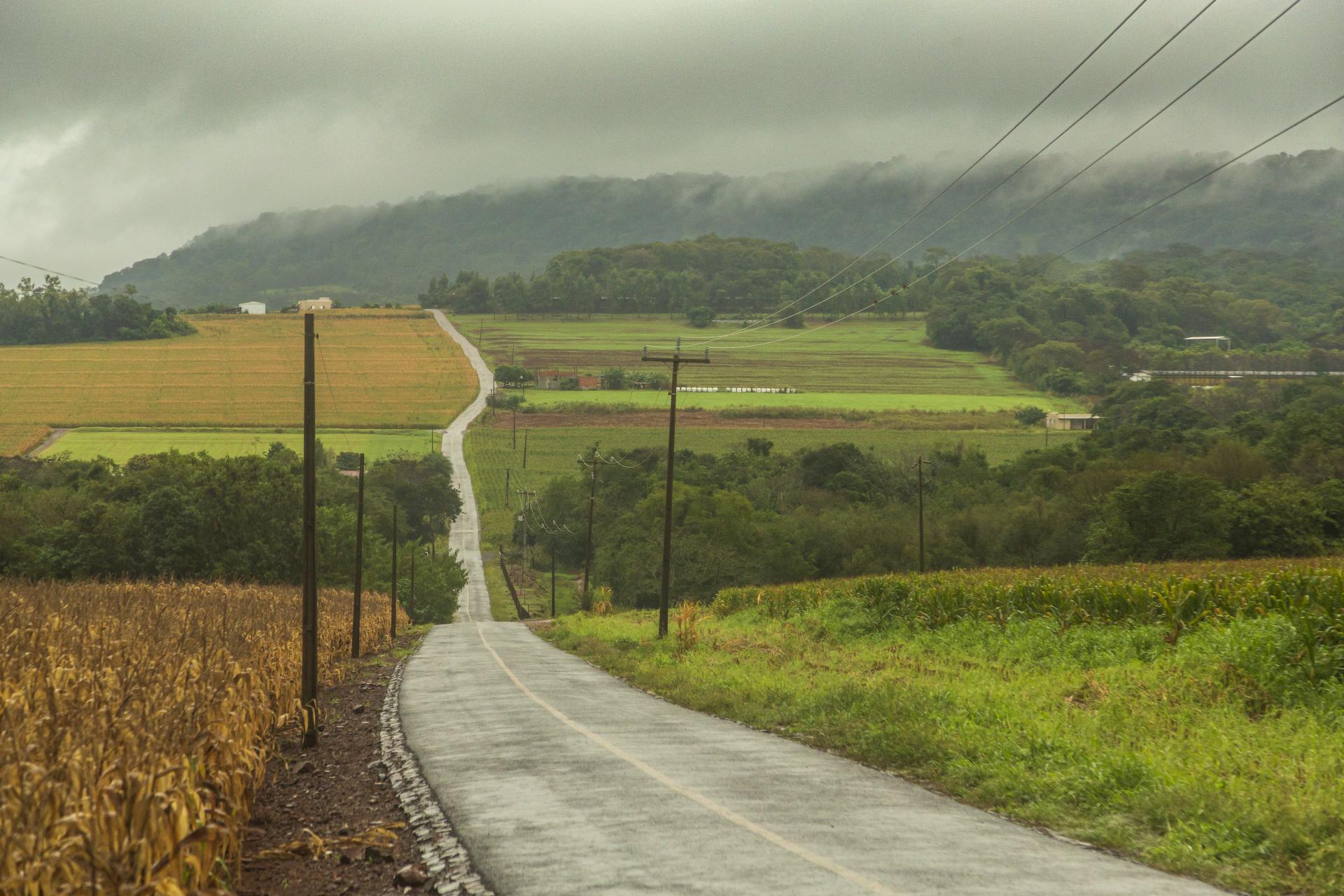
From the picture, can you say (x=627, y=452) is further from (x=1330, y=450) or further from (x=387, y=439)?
(x=1330, y=450)

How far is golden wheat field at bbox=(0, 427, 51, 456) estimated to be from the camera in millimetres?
109688

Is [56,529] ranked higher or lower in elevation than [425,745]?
lower

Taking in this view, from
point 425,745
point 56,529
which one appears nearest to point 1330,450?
point 425,745

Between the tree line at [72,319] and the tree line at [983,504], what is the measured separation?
265 feet

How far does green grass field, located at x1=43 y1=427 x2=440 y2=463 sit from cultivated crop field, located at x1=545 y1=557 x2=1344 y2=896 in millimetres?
92665

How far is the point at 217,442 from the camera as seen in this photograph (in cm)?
11775

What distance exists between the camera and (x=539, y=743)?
15383mm

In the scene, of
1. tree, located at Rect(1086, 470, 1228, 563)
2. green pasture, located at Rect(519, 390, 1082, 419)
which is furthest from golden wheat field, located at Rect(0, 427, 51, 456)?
tree, located at Rect(1086, 470, 1228, 563)

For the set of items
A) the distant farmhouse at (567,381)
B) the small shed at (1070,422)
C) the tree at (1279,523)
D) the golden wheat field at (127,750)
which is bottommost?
the tree at (1279,523)

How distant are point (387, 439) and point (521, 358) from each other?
42.7 metres

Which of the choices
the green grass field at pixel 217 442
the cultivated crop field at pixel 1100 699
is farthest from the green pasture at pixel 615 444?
the cultivated crop field at pixel 1100 699

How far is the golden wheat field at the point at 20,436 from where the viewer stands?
109688 millimetres

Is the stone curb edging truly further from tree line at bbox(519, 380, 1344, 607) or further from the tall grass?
tree line at bbox(519, 380, 1344, 607)

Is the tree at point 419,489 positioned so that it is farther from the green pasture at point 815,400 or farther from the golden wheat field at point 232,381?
the green pasture at point 815,400
